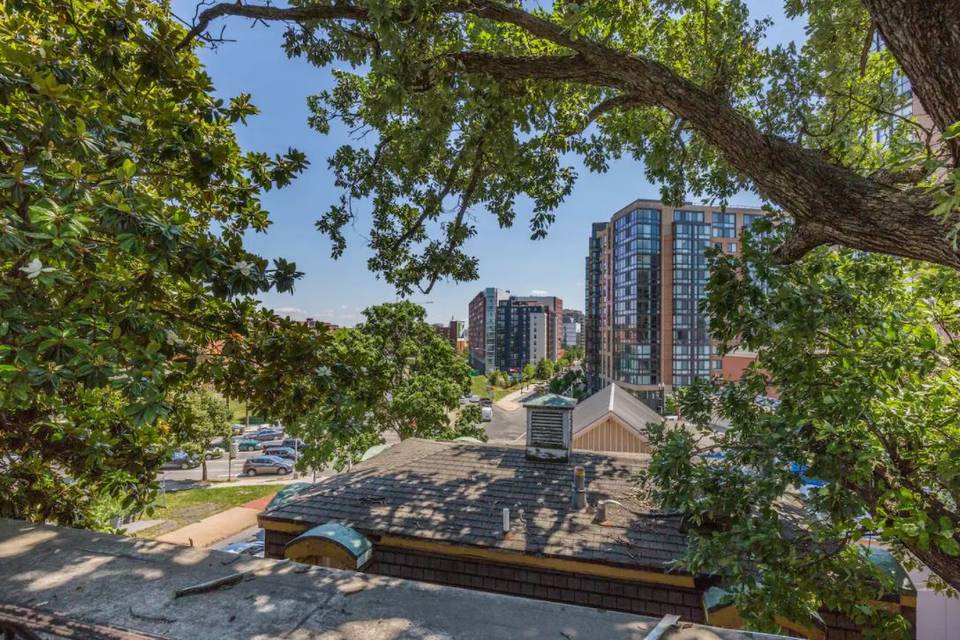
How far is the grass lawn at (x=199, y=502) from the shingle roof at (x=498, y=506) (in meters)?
10.9

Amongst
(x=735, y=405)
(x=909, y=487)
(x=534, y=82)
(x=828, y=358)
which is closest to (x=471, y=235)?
(x=534, y=82)

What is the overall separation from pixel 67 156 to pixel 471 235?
4.97 meters

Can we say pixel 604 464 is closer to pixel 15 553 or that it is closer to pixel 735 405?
pixel 735 405

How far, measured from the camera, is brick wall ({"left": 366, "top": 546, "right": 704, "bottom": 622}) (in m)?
5.37

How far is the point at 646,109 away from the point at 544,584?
723 cm

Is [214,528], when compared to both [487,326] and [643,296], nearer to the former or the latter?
[643,296]

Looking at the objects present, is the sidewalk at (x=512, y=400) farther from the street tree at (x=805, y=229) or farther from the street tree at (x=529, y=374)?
the street tree at (x=805, y=229)

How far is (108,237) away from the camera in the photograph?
102 inches

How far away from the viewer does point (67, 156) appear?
234 cm

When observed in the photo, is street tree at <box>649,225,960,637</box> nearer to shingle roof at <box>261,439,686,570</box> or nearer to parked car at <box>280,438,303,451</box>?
shingle roof at <box>261,439,686,570</box>

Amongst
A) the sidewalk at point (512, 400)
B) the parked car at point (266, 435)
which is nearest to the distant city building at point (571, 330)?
the sidewalk at point (512, 400)

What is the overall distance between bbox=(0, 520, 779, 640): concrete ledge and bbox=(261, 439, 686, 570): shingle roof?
4.58 m

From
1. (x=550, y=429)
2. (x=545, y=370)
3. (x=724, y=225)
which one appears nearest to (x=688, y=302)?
(x=724, y=225)

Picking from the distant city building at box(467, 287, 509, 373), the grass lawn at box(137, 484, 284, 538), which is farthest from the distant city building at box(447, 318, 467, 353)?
the grass lawn at box(137, 484, 284, 538)
